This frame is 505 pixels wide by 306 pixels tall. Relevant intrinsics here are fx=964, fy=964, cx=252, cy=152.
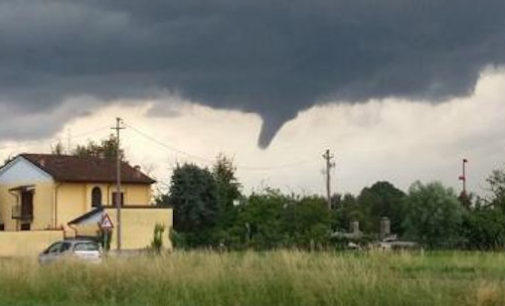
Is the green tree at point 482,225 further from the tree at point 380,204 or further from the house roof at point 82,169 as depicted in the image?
the house roof at point 82,169

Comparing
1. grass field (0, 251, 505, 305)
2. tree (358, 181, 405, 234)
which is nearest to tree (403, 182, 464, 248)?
tree (358, 181, 405, 234)

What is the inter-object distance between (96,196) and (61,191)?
3.87m

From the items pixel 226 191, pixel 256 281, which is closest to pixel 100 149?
pixel 226 191

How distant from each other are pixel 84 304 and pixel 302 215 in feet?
192

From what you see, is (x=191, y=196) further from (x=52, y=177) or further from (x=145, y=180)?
(x=52, y=177)

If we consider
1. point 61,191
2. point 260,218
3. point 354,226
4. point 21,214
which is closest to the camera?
point 260,218

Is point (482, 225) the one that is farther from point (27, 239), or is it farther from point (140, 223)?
point (27, 239)

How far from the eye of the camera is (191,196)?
8956 cm

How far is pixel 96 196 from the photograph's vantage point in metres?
89.8

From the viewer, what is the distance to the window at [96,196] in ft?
293

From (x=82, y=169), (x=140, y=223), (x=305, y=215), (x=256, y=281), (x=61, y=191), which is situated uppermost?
(x=82, y=169)

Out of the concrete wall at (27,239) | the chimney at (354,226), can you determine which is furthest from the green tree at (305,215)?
the concrete wall at (27,239)

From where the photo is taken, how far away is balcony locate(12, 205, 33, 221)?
88.8m

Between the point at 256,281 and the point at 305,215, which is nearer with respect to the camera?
the point at 256,281
